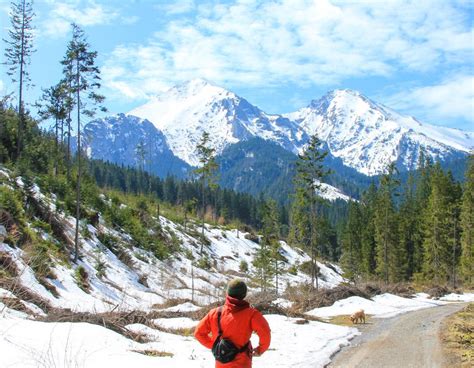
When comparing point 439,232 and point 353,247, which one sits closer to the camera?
point 439,232

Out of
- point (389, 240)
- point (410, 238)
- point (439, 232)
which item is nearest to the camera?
point (439, 232)

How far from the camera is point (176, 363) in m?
8.40

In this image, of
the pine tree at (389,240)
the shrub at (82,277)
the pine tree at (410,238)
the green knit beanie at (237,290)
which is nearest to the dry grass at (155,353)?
the green knit beanie at (237,290)

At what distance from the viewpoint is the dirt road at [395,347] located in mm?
10297

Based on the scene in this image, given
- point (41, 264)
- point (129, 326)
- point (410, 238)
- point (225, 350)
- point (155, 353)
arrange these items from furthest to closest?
1. point (410, 238)
2. point (41, 264)
3. point (129, 326)
4. point (155, 353)
5. point (225, 350)

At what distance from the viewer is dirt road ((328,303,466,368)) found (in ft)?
33.8

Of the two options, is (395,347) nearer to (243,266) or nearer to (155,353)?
(155,353)

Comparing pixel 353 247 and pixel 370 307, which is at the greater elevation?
pixel 353 247

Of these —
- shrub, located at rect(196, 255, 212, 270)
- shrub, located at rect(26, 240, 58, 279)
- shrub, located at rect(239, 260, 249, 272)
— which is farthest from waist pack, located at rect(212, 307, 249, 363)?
shrub, located at rect(239, 260, 249, 272)

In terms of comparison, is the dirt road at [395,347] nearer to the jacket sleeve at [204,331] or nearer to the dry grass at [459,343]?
the dry grass at [459,343]

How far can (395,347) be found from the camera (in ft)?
39.5

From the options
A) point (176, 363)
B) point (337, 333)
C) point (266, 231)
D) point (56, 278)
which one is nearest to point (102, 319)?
point (176, 363)

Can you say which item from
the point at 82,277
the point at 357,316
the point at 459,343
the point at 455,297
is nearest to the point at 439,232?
the point at 455,297

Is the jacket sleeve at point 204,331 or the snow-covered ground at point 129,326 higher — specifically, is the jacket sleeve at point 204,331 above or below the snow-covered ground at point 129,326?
above
